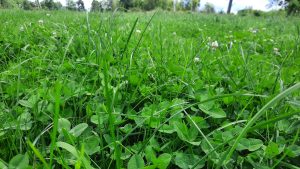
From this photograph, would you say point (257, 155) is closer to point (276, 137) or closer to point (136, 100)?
point (276, 137)

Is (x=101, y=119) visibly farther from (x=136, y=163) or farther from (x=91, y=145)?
(x=136, y=163)

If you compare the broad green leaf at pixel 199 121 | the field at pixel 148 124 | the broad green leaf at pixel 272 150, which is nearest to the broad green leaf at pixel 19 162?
the field at pixel 148 124

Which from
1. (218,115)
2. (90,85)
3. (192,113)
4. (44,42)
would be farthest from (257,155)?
(44,42)

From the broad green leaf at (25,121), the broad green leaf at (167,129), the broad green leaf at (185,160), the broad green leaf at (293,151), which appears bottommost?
the broad green leaf at (185,160)

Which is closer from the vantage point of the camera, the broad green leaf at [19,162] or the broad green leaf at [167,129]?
the broad green leaf at [19,162]

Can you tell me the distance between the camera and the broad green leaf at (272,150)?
72 cm

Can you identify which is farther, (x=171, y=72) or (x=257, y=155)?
(x=171, y=72)

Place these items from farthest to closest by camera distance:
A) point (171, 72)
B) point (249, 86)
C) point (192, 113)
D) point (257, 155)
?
point (171, 72) → point (249, 86) → point (192, 113) → point (257, 155)

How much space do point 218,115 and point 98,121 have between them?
426 millimetres

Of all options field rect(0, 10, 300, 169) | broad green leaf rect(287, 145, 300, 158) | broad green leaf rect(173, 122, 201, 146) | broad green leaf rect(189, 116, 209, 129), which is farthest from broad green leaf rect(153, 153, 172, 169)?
broad green leaf rect(287, 145, 300, 158)

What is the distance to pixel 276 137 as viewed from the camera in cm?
85

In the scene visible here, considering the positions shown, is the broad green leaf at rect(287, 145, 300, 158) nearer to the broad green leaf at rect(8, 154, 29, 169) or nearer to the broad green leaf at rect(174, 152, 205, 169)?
the broad green leaf at rect(174, 152, 205, 169)

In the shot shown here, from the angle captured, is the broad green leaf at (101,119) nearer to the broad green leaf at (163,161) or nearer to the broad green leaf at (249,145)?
the broad green leaf at (163,161)

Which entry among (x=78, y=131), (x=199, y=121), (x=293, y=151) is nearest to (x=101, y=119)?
(x=78, y=131)
